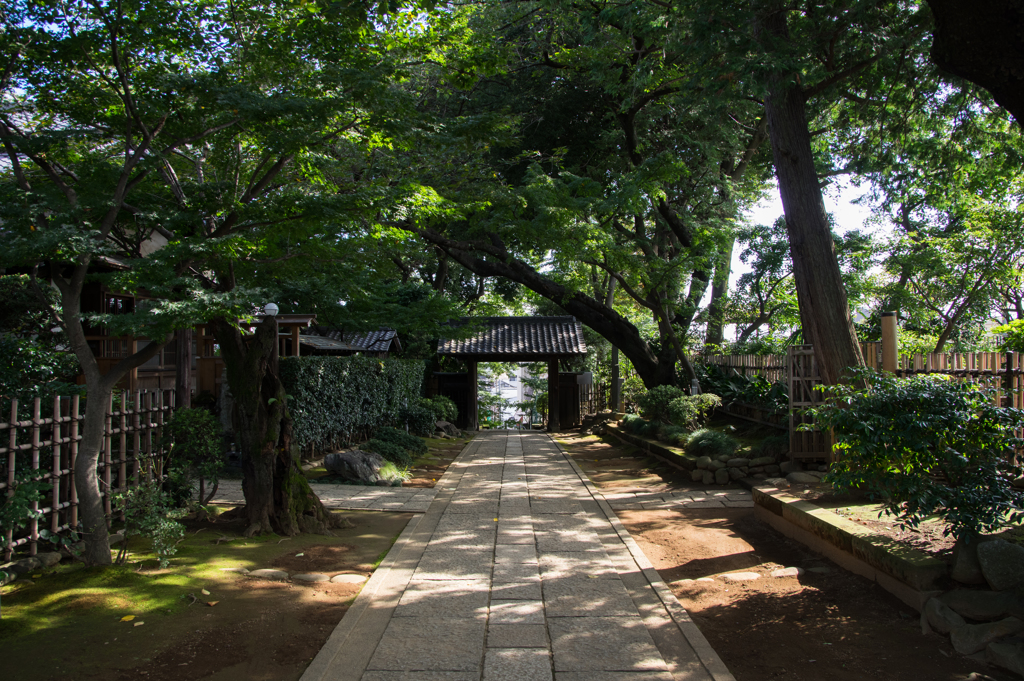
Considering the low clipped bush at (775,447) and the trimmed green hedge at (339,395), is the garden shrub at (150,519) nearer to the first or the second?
the trimmed green hedge at (339,395)

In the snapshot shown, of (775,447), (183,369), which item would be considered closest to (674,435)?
(775,447)

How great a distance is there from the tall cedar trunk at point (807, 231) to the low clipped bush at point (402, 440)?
26.1ft

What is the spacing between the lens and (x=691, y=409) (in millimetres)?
12523

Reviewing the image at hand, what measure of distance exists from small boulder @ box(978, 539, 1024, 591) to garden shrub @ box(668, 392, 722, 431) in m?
8.57

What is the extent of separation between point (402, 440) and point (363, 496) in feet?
14.2

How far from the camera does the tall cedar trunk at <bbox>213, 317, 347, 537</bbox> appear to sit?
620 centimetres

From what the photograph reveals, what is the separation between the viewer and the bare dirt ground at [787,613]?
3514 millimetres

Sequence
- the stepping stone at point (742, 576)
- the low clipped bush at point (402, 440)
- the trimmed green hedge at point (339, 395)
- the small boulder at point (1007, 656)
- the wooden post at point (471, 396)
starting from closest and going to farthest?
the small boulder at point (1007, 656), the stepping stone at point (742, 576), the trimmed green hedge at point (339, 395), the low clipped bush at point (402, 440), the wooden post at point (471, 396)

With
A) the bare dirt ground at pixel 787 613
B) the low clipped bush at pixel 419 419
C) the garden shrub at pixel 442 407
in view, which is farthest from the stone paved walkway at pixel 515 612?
the garden shrub at pixel 442 407

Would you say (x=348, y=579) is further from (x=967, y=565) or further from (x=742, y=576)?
(x=967, y=565)

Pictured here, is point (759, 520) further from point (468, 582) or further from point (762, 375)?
point (762, 375)

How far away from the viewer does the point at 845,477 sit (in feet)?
14.9

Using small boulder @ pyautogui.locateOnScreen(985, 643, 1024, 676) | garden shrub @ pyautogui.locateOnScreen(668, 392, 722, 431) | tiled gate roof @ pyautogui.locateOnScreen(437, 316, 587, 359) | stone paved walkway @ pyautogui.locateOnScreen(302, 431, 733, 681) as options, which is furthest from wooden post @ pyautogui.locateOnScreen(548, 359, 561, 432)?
small boulder @ pyautogui.locateOnScreen(985, 643, 1024, 676)

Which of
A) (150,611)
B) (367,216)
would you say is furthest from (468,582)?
(367,216)
